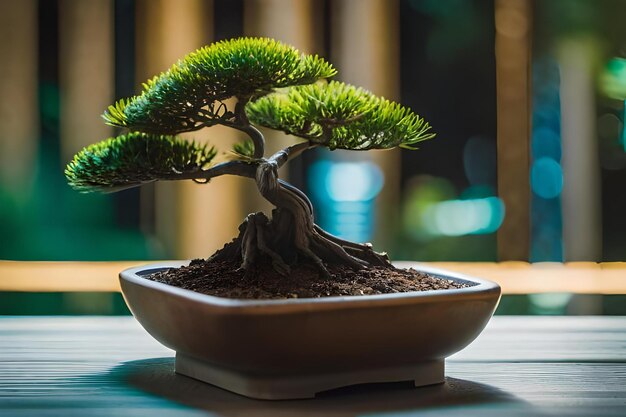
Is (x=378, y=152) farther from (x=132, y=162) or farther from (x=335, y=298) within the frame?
(x=335, y=298)

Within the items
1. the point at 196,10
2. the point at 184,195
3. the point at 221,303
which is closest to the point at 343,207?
the point at 184,195

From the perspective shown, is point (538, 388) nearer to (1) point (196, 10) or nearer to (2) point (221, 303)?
(2) point (221, 303)

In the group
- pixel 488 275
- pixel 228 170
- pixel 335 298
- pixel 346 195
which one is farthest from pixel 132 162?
pixel 488 275

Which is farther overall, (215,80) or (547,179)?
(547,179)

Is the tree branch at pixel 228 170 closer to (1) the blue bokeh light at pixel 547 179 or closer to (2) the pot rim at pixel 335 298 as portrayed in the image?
(2) the pot rim at pixel 335 298

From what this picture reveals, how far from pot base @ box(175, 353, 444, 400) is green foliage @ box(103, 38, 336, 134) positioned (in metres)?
0.34

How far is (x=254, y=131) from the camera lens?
121 centimetres

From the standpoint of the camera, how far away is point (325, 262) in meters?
1.15

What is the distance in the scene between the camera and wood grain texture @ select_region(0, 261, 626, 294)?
208 cm

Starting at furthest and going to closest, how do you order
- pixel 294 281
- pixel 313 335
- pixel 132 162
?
pixel 132 162, pixel 294 281, pixel 313 335

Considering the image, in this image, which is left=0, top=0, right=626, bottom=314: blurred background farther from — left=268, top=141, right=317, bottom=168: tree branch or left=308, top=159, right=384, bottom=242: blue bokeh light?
left=268, top=141, right=317, bottom=168: tree branch

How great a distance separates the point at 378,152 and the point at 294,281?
113 cm

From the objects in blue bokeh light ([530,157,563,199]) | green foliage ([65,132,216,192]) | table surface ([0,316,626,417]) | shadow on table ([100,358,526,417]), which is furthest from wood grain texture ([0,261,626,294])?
shadow on table ([100,358,526,417])

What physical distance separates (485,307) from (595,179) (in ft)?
4.17
